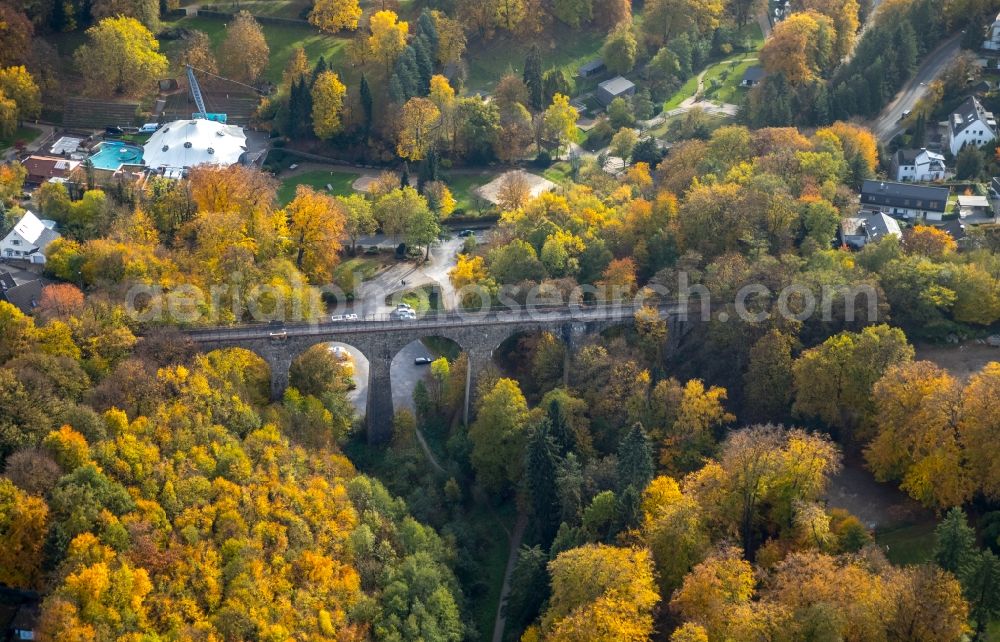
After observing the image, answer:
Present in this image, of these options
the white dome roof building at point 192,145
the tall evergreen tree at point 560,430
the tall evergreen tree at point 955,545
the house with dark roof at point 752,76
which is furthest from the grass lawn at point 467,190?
the tall evergreen tree at point 955,545

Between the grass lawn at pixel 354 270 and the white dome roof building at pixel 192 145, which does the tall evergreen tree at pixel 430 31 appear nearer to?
the white dome roof building at pixel 192 145

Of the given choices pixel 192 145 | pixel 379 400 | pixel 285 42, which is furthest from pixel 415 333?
pixel 285 42

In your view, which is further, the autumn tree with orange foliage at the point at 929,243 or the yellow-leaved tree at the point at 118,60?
the yellow-leaved tree at the point at 118,60

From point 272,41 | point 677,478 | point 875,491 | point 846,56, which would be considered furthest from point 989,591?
point 272,41

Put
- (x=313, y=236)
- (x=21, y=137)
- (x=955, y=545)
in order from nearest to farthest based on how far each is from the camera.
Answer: (x=955, y=545), (x=313, y=236), (x=21, y=137)

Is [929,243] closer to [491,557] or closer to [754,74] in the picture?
[491,557]

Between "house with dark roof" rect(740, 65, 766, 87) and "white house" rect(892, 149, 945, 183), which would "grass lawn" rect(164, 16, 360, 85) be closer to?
"house with dark roof" rect(740, 65, 766, 87)

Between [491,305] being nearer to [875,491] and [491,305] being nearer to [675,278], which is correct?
[675,278]
